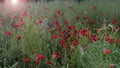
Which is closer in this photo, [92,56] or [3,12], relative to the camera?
[92,56]

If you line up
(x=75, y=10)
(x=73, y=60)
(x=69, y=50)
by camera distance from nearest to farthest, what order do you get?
(x=73, y=60), (x=69, y=50), (x=75, y=10)

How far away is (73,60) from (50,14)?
3.31m

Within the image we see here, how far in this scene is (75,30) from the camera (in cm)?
487

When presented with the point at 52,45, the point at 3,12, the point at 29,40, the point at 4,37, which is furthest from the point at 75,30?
the point at 3,12

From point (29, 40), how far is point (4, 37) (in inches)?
25.3

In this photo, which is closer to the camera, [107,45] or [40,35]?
[107,45]

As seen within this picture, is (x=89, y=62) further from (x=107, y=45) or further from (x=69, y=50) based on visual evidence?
(x=69, y=50)

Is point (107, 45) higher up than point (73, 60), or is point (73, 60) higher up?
point (107, 45)

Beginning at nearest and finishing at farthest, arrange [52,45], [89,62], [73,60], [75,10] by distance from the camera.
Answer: [89,62], [73,60], [52,45], [75,10]

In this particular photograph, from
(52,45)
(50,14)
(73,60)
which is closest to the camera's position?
(73,60)

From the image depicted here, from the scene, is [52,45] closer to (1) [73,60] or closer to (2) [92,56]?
(1) [73,60]

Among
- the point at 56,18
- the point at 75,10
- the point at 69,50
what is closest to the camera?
the point at 69,50

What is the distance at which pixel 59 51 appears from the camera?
4.52 meters

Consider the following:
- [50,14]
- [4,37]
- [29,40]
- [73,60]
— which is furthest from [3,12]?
[73,60]
